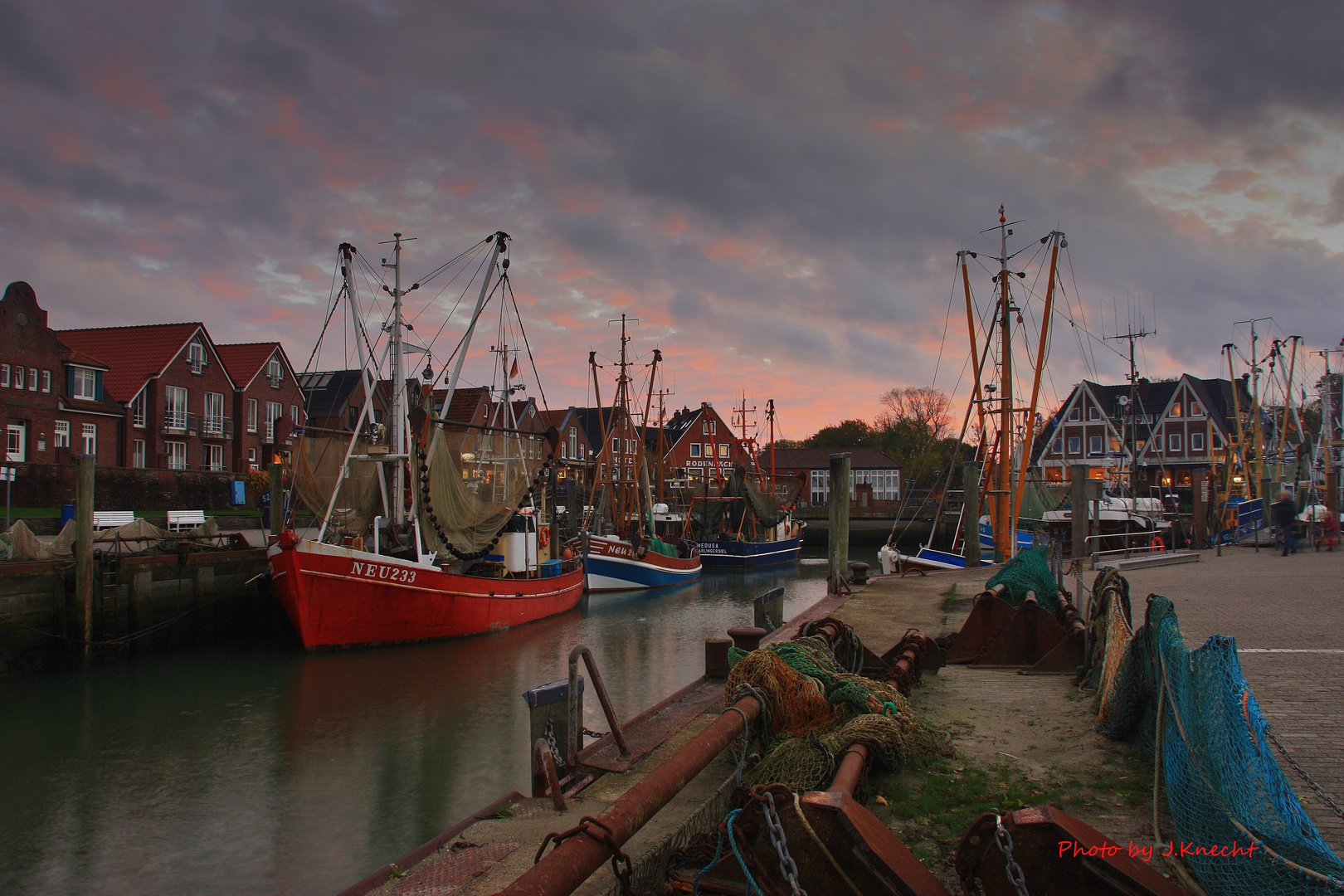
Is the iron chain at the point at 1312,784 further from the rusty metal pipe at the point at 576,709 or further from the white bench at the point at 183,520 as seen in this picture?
the white bench at the point at 183,520

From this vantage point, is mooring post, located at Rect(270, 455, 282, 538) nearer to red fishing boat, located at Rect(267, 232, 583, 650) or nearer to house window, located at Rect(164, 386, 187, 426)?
red fishing boat, located at Rect(267, 232, 583, 650)

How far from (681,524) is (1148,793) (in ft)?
139

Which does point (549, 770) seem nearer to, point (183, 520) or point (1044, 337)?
point (1044, 337)

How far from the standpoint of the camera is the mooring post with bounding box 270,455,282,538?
22.1 m

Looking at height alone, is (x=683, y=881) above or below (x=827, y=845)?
below

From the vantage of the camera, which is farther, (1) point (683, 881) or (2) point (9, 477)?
(2) point (9, 477)

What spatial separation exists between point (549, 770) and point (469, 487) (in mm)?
17102

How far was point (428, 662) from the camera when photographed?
18438mm

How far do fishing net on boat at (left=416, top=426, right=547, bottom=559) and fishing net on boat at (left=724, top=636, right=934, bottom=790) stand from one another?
1540 centimetres

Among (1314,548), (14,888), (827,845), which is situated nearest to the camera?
(827,845)

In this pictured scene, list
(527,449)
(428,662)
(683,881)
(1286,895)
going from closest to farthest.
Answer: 1. (1286,895)
2. (683,881)
3. (428,662)
4. (527,449)

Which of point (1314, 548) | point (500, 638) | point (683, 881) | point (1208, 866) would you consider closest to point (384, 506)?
point (500, 638)

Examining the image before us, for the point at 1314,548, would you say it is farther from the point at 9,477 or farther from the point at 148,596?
the point at 9,477

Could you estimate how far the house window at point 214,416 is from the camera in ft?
143
